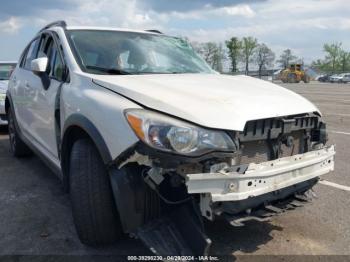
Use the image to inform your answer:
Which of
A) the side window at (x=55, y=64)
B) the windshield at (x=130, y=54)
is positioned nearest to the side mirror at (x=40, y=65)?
the side window at (x=55, y=64)

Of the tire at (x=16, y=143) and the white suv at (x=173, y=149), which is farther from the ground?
the white suv at (x=173, y=149)

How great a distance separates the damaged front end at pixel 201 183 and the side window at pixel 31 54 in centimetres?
320

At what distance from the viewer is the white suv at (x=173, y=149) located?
103 inches

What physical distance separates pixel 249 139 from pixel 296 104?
0.65 metres

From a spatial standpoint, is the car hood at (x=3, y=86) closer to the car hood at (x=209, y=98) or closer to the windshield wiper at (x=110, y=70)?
→ the windshield wiper at (x=110, y=70)

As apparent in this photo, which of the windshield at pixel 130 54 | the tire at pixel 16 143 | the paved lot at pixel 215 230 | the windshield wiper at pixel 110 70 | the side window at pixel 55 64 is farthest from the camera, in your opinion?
the tire at pixel 16 143

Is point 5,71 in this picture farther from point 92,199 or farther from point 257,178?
point 257,178

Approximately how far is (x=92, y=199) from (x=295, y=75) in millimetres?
52640

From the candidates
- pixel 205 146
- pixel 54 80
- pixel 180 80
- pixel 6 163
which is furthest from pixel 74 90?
pixel 6 163

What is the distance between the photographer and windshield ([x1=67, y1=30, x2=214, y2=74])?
3.80 meters

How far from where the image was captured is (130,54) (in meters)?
4.10

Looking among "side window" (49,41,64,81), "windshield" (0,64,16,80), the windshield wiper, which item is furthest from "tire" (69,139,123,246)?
"windshield" (0,64,16,80)

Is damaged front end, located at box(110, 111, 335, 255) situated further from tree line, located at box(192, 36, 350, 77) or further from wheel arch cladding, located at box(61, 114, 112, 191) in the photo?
tree line, located at box(192, 36, 350, 77)

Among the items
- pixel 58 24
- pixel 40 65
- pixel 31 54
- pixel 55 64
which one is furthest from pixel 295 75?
pixel 40 65
